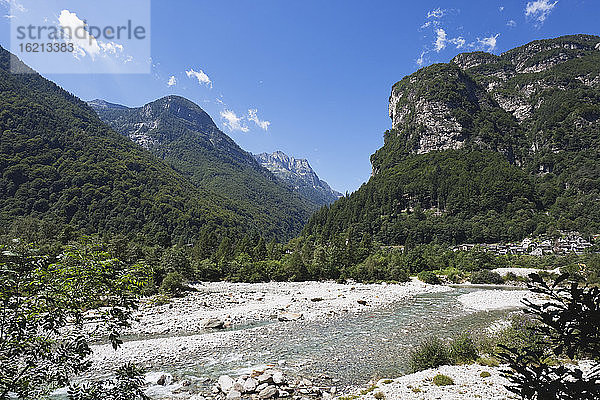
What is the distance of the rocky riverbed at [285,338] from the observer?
14.0m

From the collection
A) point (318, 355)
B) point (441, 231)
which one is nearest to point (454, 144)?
point (441, 231)

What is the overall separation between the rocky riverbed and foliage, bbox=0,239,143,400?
9.47 m

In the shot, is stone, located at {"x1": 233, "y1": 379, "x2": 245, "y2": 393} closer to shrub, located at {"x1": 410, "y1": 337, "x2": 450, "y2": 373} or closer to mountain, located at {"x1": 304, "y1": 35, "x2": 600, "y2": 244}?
shrub, located at {"x1": 410, "y1": 337, "x2": 450, "y2": 373}

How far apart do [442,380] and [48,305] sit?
13.1 metres

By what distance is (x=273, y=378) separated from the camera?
13.2 meters

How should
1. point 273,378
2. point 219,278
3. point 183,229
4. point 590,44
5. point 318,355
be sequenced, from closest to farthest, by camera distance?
point 273,378 < point 318,355 < point 219,278 < point 183,229 < point 590,44

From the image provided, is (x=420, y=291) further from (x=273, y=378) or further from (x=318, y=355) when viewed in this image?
(x=273, y=378)

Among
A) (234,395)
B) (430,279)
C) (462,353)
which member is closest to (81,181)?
(430,279)

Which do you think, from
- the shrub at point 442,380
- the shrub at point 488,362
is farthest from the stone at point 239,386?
the shrub at point 488,362

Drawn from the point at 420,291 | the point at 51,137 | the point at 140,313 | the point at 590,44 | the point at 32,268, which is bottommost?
the point at 420,291

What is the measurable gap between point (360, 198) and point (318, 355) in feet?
364

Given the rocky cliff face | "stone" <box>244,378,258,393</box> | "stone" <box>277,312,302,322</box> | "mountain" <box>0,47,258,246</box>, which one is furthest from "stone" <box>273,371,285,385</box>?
the rocky cliff face

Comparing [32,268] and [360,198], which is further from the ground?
[360,198]

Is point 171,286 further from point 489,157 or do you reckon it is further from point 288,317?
point 489,157
